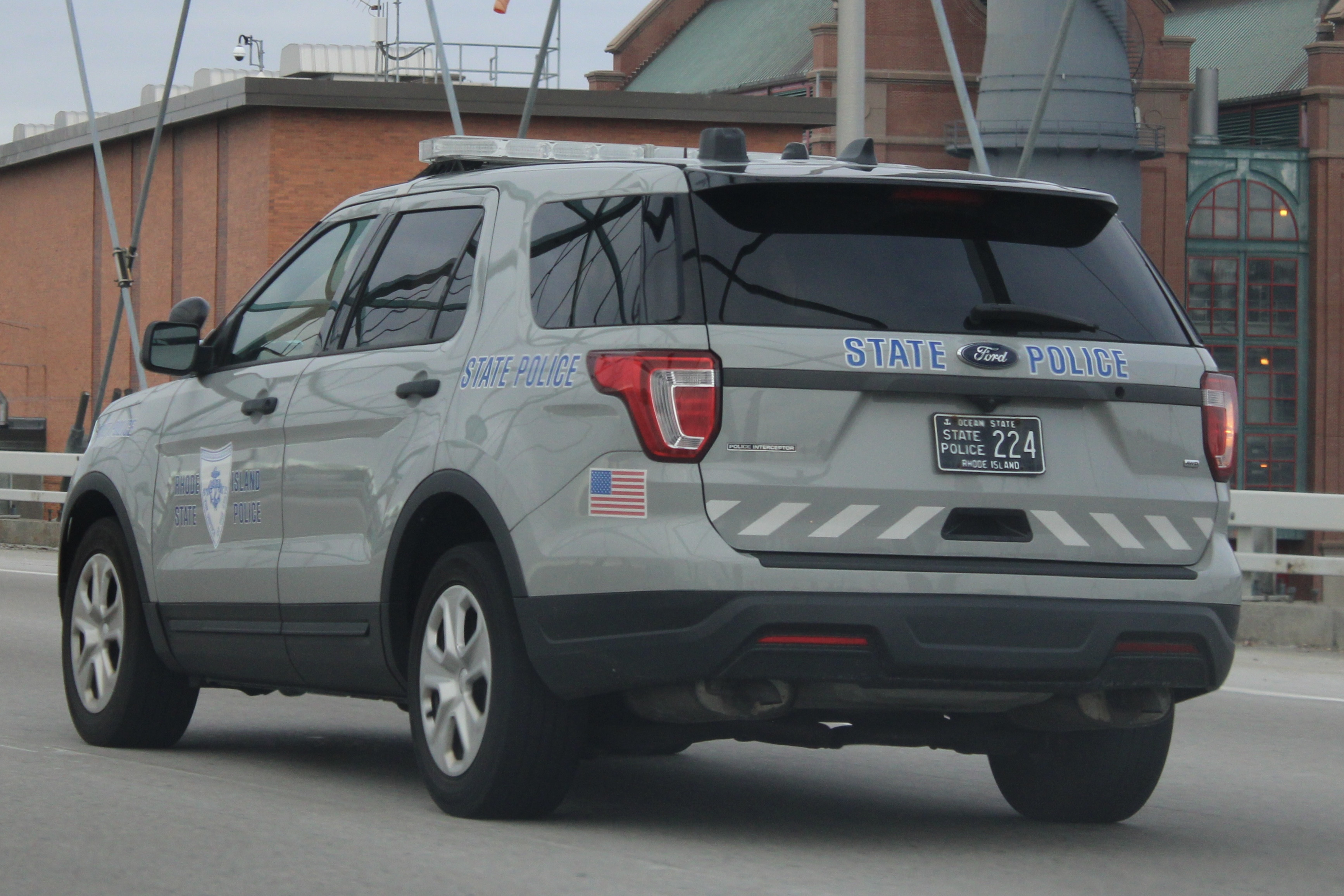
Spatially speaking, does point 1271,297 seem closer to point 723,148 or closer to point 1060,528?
point 723,148

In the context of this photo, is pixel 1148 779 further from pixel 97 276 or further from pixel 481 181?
pixel 97 276

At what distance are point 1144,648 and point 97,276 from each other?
45181 millimetres

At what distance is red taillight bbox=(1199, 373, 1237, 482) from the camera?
6.00m

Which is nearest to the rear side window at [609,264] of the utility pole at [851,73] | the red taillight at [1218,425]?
the red taillight at [1218,425]

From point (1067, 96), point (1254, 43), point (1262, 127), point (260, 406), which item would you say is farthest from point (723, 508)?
point (1254, 43)

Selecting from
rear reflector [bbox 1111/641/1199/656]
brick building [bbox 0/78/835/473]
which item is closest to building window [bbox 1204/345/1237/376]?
brick building [bbox 0/78/835/473]

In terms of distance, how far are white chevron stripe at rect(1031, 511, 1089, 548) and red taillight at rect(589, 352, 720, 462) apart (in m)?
0.93

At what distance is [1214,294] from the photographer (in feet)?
203

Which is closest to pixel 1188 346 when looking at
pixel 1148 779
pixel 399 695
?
pixel 1148 779

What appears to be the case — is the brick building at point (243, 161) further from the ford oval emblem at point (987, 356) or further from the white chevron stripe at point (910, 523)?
the white chevron stripe at point (910, 523)

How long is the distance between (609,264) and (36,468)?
69.6ft

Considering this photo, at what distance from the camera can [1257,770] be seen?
823cm

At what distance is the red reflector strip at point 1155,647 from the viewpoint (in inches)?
222

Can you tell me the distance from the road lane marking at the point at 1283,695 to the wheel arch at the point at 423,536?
617 centimetres
